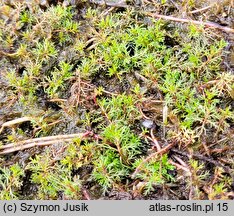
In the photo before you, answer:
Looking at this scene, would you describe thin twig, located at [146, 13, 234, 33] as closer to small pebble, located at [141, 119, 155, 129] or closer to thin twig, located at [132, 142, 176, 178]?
small pebble, located at [141, 119, 155, 129]

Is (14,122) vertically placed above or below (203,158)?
above

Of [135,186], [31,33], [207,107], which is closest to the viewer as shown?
[135,186]

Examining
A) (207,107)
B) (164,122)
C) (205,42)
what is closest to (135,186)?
(164,122)

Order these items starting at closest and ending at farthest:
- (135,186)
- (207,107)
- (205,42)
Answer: (135,186) → (207,107) → (205,42)

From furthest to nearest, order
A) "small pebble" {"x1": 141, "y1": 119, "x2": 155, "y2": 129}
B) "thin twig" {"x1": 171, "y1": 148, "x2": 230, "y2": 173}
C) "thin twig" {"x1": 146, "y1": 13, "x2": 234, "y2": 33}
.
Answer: "thin twig" {"x1": 146, "y1": 13, "x2": 234, "y2": 33}
"small pebble" {"x1": 141, "y1": 119, "x2": 155, "y2": 129}
"thin twig" {"x1": 171, "y1": 148, "x2": 230, "y2": 173}

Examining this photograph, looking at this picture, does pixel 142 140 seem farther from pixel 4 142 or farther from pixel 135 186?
pixel 4 142

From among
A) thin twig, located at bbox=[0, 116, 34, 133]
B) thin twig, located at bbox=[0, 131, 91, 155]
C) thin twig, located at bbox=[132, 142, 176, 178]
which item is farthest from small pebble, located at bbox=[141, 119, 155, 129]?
thin twig, located at bbox=[0, 116, 34, 133]

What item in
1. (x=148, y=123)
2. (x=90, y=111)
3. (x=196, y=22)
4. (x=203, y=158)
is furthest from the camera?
(x=196, y=22)

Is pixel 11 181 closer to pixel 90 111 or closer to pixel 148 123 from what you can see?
pixel 90 111

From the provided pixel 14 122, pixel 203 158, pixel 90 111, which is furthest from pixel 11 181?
pixel 203 158

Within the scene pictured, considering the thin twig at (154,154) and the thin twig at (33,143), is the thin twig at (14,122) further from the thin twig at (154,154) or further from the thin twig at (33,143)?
the thin twig at (154,154)

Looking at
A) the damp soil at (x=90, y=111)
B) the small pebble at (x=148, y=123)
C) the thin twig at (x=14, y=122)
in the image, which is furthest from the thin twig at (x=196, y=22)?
the thin twig at (x=14, y=122)
